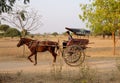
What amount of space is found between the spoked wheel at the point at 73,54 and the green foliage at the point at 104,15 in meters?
12.7

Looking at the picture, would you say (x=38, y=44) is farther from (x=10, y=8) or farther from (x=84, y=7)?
(x=84, y=7)

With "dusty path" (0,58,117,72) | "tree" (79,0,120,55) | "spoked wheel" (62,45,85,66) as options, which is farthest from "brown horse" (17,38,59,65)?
"tree" (79,0,120,55)

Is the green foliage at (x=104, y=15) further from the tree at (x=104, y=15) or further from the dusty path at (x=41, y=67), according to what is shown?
the dusty path at (x=41, y=67)

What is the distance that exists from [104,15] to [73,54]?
13195 mm

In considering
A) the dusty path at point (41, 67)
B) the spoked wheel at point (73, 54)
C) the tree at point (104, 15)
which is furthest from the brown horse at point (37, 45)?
the tree at point (104, 15)

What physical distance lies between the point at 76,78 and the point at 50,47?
25.2 feet

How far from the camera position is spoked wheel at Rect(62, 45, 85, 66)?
2005cm

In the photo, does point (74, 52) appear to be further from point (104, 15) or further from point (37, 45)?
point (104, 15)

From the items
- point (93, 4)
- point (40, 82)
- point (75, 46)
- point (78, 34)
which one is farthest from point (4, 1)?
point (93, 4)

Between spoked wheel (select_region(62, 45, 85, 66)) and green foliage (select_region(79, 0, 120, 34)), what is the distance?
12734 mm

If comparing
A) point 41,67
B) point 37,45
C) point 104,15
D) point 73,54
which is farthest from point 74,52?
point 104,15

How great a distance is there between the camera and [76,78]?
1359 cm

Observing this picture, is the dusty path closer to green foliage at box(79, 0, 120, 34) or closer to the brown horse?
the brown horse

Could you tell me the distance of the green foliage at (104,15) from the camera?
32594mm
